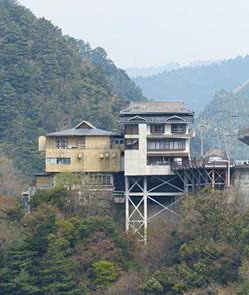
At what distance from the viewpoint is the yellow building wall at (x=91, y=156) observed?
1606 inches

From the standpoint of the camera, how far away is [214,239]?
3500cm

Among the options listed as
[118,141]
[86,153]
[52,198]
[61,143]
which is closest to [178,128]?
[118,141]

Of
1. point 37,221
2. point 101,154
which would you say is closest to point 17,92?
point 101,154

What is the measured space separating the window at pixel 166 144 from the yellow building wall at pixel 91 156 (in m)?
1.32

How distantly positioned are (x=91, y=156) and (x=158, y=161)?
8.69 feet

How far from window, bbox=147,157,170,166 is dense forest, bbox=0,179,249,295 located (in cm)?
251

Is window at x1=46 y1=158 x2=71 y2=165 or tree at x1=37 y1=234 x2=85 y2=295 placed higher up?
window at x1=46 y1=158 x2=71 y2=165

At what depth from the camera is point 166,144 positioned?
4034 cm

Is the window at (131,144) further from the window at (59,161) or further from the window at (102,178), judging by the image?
the window at (59,161)

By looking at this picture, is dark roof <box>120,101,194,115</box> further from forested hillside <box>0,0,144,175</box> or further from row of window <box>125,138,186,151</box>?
forested hillside <box>0,0,144,175</box>

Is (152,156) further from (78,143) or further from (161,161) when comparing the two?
(78,143)

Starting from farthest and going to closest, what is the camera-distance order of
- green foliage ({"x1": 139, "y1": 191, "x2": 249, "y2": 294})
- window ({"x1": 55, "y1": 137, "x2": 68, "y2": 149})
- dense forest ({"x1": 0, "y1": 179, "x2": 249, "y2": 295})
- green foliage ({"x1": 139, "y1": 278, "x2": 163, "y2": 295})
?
window ({"x1": 55, "y1": 137, "x2": 68, "y2": 149}), green foliage ({"x1": 139, "y1": 278, "x2": 163, "y2": 295}), dense forest ({"x1": 0, "y1": 179, "x2": 249, "y2": 295}), green foliage ({"x1": 139, "y1": 191, "x2": 249, "y2": 294})

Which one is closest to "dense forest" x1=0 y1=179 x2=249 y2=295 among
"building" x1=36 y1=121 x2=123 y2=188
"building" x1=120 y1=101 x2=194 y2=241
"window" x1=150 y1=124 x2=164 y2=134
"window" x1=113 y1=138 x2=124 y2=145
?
"building" x1=120 y1=101 x2=194 y2=241

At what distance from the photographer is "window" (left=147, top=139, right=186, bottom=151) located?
4022 cm
